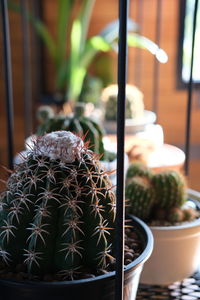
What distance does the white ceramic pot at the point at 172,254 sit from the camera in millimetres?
582

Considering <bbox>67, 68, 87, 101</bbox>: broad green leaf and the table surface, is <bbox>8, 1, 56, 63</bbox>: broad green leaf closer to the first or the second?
<bbox>67, 68, 87, 101</bbox>: broad green leaf

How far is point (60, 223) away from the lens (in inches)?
16.9

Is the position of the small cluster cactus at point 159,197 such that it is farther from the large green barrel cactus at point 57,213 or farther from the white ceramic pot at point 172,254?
the large green barrel cactus at point 57,213

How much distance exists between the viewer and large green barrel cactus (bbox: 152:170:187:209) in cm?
65

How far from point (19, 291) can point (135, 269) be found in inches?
4.7

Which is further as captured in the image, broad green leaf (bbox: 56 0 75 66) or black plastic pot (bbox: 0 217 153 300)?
broad green leaf (bbox: 56 0 75 66)

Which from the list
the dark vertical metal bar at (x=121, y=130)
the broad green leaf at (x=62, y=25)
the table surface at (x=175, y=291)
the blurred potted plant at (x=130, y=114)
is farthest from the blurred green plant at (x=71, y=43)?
the dark vertical metal bar at (x=121, y=130)

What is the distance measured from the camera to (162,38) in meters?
2.27

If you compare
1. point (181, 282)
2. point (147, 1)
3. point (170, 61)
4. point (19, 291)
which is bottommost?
point (181, 282)

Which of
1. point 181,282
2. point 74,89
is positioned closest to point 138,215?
point 181,282

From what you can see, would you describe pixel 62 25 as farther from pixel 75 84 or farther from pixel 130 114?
pixel 130 114

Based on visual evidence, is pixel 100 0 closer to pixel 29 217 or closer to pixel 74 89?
pixel 74 89

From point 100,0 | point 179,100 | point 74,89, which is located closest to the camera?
point 74,89

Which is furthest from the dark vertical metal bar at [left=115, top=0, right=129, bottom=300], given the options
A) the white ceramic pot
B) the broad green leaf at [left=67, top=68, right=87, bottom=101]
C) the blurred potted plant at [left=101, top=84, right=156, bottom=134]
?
the broad green leaf at [left=67, top=68, right=87, bottom=101]
